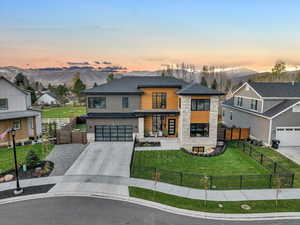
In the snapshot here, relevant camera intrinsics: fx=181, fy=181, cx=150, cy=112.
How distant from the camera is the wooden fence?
2242 cm

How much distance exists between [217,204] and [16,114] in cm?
2252

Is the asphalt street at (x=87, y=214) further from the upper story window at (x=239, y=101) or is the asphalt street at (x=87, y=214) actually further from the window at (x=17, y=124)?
the upper story window at (x=239, y=101)

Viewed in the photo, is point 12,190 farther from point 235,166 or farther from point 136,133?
point 235,166

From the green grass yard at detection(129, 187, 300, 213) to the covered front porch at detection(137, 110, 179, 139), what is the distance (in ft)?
35.8

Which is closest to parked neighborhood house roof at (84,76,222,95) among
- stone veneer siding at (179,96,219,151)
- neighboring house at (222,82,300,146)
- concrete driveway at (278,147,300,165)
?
stone veneer siding at (179,96,219,151)

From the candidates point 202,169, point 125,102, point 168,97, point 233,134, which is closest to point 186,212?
point 202,169

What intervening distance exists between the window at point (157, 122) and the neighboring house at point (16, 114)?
46.9 ft

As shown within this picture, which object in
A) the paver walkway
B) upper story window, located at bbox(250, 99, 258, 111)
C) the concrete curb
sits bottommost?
the paver walkway

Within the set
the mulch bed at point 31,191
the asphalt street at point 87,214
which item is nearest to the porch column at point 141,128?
the mulch bed at point 31,191

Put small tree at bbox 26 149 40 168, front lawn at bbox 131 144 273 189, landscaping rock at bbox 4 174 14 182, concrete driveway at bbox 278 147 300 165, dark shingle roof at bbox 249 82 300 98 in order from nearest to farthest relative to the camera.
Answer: front lawn at bbox 131 144 273 189, landscaping rock at bbox 4 174 14 182, small tree at bbox 26 149 40 168, concrete driveway at bbox 278 147 300 165, dark shingle roof at bbox 249 82 300 98

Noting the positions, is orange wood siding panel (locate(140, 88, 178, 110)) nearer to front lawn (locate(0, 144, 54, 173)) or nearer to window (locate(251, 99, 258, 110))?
window (locate(251, 99, 258, 110))

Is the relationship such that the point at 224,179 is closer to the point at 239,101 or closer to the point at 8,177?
the point at 8,177

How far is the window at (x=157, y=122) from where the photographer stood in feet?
71.6

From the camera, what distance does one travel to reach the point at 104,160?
15.8 metres
